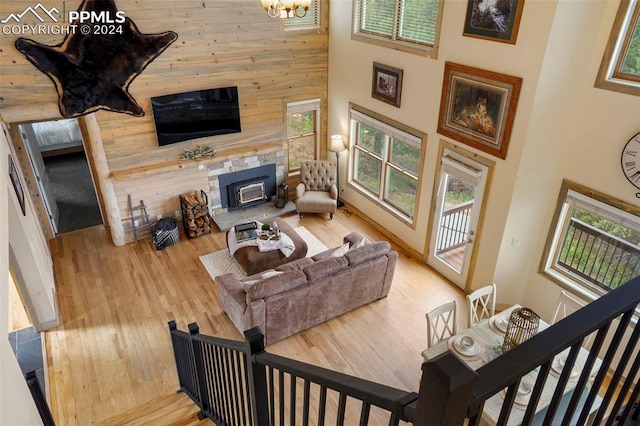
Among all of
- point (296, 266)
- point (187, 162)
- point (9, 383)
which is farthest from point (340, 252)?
point (9, 383)

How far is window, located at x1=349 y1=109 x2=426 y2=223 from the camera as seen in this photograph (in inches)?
279

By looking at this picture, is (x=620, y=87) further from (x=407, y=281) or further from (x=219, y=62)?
(x=219, y=62)

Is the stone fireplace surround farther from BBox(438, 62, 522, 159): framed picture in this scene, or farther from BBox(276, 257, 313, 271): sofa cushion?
BBox(438, 62, 522, 159): framed picture

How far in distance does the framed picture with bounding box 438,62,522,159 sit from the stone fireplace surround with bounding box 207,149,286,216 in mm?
3534

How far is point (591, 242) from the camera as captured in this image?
5.30 m

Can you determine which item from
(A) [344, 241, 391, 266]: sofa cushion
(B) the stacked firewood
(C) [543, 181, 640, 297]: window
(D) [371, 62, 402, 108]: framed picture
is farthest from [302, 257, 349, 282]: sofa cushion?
(B) the stacked firewood

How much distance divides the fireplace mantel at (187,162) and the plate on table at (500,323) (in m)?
5.24

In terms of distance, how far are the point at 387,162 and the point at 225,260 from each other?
321 cm

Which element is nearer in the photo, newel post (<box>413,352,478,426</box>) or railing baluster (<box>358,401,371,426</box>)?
newel post (<box>413,352,478,426</box>)

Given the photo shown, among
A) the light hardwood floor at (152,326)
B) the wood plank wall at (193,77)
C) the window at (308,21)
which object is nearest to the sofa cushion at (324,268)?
the light hardwood floor at (152,326)

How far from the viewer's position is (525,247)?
230 inches

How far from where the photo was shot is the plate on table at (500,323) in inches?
172

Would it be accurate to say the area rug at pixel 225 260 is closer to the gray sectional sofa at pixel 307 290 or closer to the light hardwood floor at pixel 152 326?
the light hardwood floor at pixel 152 326

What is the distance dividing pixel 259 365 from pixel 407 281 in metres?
5.20
